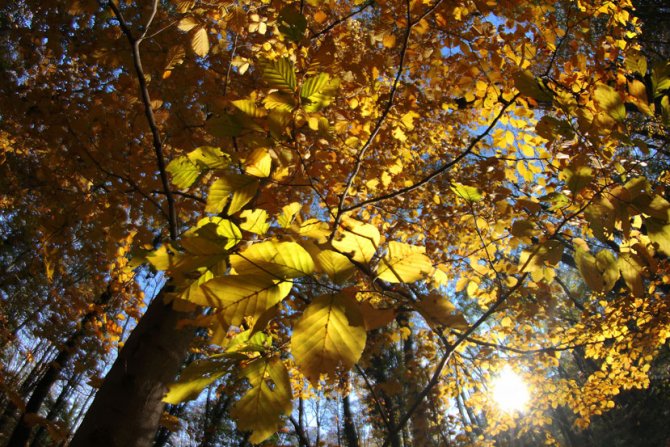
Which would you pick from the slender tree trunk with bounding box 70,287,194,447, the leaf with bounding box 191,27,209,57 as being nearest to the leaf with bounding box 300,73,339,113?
the slender tree trunk with bounding box 70,287,194,447

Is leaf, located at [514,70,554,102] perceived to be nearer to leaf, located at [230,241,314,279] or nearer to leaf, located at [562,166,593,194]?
leaf, located at [562,166,593,194]

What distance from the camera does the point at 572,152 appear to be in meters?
2.43

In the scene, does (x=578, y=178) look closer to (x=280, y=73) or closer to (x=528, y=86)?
(x=528, y=86)

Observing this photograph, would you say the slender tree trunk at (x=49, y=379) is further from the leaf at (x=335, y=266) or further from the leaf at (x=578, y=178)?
the leaf at (x=578, y=178)

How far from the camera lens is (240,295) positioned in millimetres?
519

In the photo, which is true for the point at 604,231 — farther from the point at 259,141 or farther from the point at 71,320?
the point at 71,320

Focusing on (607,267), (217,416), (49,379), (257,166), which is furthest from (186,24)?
(217,416)

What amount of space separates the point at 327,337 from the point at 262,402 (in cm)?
20

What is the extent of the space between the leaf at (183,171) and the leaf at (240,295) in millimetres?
459

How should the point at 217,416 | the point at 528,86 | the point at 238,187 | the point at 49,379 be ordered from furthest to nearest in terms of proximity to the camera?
the point at 217,416
the point at 49,379
the point at 528,86
the point at 238,187

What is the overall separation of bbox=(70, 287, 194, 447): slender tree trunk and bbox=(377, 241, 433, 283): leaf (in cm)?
103

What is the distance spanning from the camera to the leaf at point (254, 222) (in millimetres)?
736

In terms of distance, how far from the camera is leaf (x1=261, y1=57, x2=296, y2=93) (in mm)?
708

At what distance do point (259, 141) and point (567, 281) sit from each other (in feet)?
82.7
